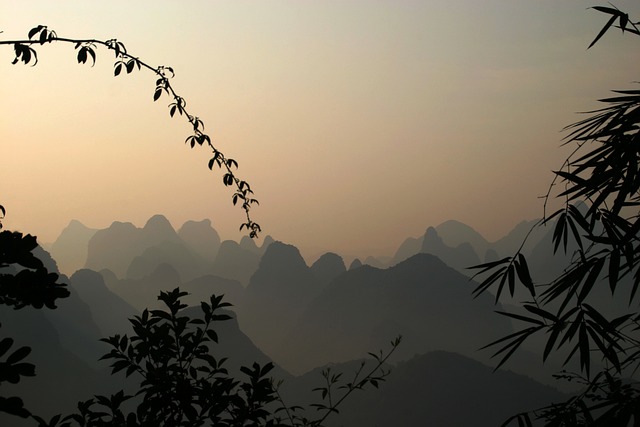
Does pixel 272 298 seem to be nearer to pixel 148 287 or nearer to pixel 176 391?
pixel 148 287

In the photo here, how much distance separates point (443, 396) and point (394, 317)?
261 ft

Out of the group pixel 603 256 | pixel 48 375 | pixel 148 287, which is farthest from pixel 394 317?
pixel 603 256

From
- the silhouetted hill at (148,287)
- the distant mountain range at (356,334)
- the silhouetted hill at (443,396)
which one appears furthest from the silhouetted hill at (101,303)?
the silhouetted hill at (443,396)

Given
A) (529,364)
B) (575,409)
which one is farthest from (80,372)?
(575,409)

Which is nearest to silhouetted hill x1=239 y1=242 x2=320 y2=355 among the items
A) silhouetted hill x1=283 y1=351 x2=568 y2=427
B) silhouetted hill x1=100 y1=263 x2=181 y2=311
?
silhouetted hill x1=100 y1=263 x2=181 y2=311

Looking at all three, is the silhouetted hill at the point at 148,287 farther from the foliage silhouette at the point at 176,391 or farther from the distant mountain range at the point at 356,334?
the foliage silhouette at the point at 176,391

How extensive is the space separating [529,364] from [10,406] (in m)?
144

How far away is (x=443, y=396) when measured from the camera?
3600 inches

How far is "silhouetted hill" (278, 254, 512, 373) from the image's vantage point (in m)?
161

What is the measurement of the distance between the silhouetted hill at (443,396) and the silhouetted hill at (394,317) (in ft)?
200

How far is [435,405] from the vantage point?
298 ft

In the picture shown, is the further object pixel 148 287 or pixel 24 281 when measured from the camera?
pixel 148 287

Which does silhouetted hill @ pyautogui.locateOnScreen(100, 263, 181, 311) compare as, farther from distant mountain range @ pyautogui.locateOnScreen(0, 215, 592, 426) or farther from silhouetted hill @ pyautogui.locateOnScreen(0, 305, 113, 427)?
silhouetted hill @ pyautogui.locateOnScreen(0, 305, 113, 427)

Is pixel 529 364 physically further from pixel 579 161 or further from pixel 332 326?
pixel 579 161
